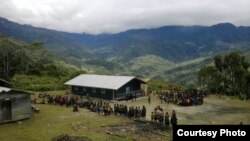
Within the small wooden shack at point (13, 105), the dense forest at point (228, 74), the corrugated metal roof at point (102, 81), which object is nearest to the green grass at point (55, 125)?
the small wooden shack at point (13, 105)

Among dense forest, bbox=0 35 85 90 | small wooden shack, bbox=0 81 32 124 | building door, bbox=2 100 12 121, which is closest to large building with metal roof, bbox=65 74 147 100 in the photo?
dense forest, bbox=0 35 85 90

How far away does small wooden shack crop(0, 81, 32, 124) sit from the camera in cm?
3744

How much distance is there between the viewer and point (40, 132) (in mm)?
32906

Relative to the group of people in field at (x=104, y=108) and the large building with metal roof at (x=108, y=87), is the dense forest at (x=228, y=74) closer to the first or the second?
the large building with metal roof at (x=108, y=87)

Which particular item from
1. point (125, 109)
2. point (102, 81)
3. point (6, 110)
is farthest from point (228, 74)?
point (6, 110)

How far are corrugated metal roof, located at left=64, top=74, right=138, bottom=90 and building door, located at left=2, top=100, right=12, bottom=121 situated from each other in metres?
20.8

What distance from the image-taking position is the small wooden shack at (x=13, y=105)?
1474 inches

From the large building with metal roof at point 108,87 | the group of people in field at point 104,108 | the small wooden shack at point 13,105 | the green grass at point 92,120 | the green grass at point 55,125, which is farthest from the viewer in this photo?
the large building with metal roof at point 108,87

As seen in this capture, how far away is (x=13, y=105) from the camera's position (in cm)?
3844

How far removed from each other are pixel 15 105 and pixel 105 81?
76.3 feet

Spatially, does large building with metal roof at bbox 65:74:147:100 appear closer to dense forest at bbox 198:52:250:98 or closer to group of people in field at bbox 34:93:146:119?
group of people in field at bbox 34:93:146:119

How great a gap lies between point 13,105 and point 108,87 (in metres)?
20.7

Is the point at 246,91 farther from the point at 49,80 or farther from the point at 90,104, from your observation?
the point at 49,80

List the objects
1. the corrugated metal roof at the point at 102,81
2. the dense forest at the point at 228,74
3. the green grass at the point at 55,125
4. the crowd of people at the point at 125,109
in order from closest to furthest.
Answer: the green grass at the point at 55,125
the crowd of people at the point at 125,109
the corrugated metal roof at the point at 102,81
the dense forest at the point at 228,74
